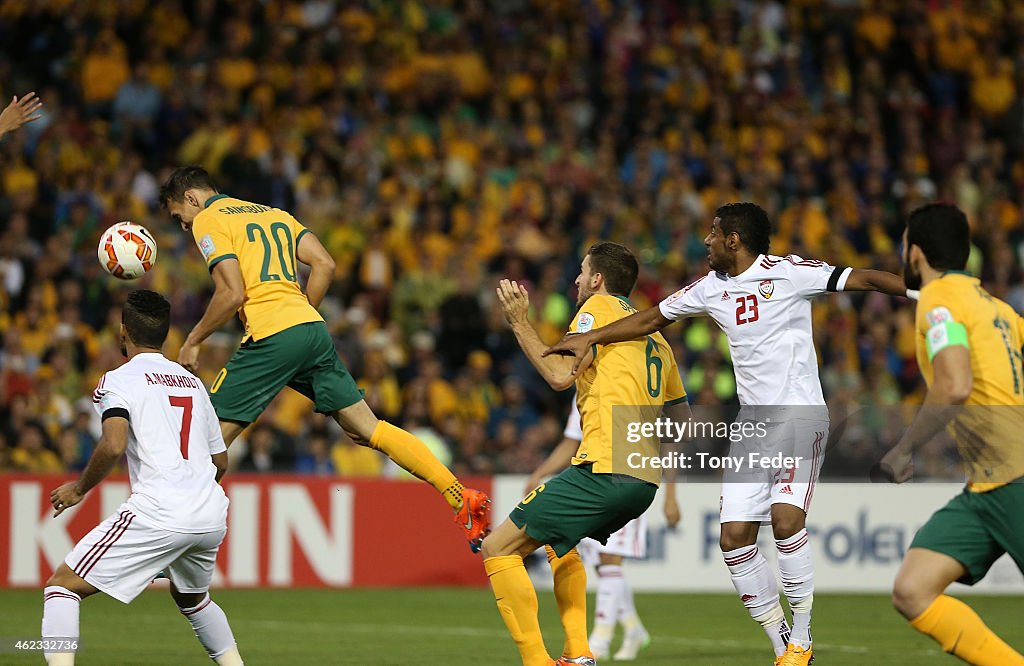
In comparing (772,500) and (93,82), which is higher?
(93,82)

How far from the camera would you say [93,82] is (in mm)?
19969

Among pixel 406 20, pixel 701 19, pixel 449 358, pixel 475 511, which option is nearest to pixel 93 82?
pixel 406 20

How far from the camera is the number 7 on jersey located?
765 cm

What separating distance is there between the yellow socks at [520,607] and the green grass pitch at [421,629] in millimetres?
2155

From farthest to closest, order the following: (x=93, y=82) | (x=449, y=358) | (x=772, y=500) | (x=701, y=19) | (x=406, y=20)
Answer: (x=701, y=19) → (x=406, y=20) → (x=93, y=82) → (x=449, y=358) → (x=772, y=500)

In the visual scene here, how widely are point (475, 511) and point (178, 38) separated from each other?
13.4 metres

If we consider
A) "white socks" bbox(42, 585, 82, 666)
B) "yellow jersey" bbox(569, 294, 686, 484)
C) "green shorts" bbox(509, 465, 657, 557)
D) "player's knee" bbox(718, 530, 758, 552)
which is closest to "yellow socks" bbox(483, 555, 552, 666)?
"green shorts" bbox(509, 465, 657, 557)

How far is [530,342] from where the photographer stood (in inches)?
324

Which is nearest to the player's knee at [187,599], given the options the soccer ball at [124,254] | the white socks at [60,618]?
the white socks at [60,618]

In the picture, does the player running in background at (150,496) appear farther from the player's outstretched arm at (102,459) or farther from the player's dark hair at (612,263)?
the player's dark hair at (612,263)

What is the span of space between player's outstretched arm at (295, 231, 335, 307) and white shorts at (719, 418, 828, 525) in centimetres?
267

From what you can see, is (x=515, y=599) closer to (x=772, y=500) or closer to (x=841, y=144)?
(x=772, y=500)

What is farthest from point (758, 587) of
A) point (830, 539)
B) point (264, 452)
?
point (264, 452)

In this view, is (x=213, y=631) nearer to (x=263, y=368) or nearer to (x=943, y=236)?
(x=263, y=368)
